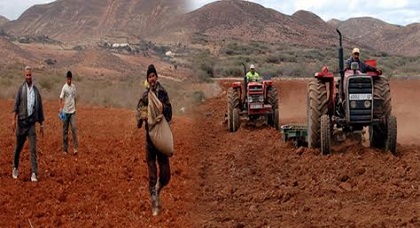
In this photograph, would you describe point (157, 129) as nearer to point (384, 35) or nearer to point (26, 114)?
point (26, 114)

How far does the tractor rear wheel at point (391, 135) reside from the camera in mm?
10781

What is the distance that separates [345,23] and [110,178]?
163181 mm

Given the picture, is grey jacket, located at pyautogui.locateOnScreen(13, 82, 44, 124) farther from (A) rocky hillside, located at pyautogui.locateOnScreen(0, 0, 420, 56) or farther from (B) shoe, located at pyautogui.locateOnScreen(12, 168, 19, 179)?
(A) rocky hillside, located at pyautogui.locateOnScreen(0, 0, 420, 56)

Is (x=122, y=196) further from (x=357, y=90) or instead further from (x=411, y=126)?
(x=411, y=126)

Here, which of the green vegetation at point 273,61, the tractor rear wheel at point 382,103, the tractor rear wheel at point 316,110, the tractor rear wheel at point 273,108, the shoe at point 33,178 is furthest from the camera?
the green vegetation at point 273,61

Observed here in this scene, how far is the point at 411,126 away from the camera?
57.3 ft

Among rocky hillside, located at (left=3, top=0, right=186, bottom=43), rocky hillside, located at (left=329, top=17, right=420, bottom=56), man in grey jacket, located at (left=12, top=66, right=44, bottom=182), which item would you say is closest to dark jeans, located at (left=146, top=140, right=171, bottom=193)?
man in grey jacket, located at (left=12, top=66, right=44, bottom=182)

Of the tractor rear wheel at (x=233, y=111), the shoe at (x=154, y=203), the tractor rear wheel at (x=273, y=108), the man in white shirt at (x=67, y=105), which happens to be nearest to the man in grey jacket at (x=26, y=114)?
the man in white shirt at (x=67, y=105)

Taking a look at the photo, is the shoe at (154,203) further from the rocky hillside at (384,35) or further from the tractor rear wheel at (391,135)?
the rocky hillside at (384,35)

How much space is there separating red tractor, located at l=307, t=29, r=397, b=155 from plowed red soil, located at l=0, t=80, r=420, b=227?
35cm

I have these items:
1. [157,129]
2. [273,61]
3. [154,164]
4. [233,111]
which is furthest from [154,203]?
[273,61]

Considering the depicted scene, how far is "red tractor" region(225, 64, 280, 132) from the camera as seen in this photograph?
51.8ft

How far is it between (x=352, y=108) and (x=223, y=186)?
2891 millimetres

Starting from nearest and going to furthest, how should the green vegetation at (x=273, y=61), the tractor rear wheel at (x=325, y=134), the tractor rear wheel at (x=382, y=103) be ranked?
1. the tractor rear wheel at (x=325, y=134)
2. the tractor rear wheel at (x=382, y=103)
3. the green vegetation at (x=273, y=61)
